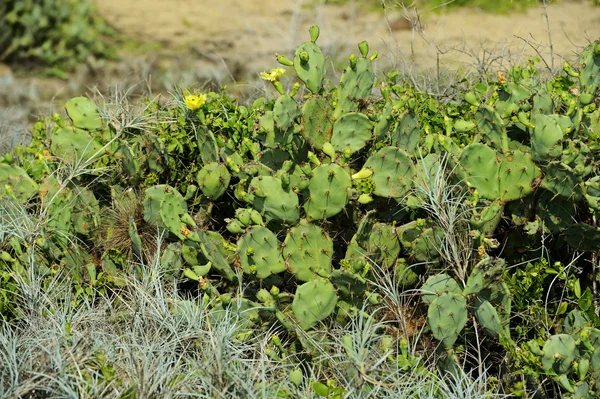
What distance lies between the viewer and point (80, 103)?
351 cm

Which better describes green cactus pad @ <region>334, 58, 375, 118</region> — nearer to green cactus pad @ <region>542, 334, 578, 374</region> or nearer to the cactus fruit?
the cactus fruit

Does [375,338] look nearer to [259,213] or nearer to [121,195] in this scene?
[259,213]

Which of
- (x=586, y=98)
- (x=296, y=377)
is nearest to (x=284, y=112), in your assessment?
(x=296, y=377)

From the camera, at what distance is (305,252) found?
3012 millimetres

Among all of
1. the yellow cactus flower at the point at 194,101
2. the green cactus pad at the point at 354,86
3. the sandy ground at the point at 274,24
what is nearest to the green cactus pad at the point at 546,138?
the green cactus pad at the point at 354,86

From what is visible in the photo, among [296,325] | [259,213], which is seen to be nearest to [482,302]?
[296,325]

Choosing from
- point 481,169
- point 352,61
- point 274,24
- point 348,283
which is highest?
point 352,61

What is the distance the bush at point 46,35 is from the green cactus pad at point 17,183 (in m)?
4.58

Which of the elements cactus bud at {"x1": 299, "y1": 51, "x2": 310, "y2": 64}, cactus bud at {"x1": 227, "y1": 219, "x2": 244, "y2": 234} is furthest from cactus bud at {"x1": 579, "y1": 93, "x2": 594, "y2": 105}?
cactus bud at {"x1": 227, "y1": 219, "x2": 244, "y2": 234}

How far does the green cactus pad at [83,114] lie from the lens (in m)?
3.49

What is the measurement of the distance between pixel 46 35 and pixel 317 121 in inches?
216

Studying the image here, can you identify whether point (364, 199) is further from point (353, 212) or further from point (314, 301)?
point (314, 301)

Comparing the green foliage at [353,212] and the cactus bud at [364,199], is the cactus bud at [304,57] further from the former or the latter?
the cactus bud at [364,199]

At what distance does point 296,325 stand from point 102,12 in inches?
274
